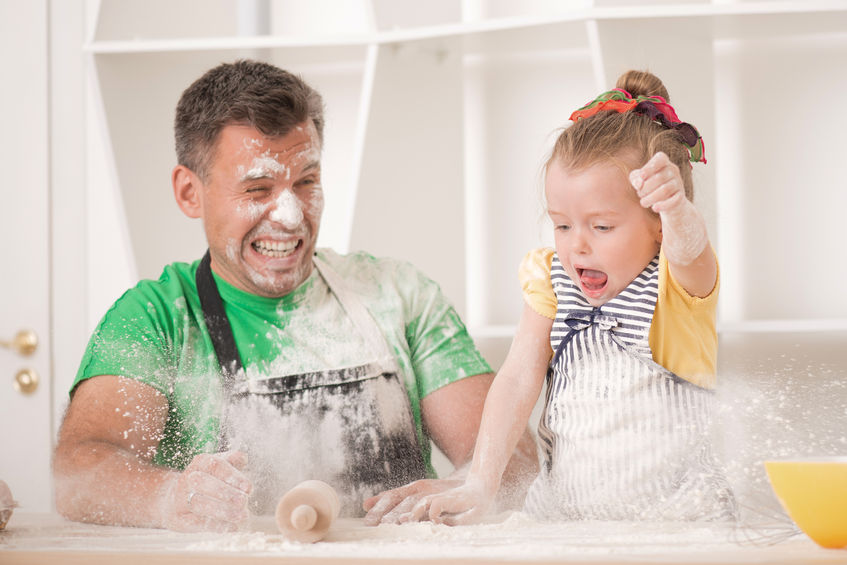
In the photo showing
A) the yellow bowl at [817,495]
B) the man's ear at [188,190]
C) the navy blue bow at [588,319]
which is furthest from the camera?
the man's ear at [188,190]

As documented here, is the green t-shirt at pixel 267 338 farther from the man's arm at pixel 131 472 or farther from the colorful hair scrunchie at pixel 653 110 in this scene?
the colorful hair scrunchie at pixel 653 110

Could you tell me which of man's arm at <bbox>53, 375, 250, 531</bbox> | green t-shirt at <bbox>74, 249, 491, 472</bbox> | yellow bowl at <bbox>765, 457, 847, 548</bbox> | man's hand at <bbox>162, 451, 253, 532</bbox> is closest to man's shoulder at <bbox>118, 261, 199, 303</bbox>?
green t-shirt at <bbox>74, 249, 491, 472</bbox>

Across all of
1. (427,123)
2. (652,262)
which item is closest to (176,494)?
(652,262)

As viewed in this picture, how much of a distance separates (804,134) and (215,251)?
0.82 metres

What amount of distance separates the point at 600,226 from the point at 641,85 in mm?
180

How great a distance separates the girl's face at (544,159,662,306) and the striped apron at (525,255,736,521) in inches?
1.0

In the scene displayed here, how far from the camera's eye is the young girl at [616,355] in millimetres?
911

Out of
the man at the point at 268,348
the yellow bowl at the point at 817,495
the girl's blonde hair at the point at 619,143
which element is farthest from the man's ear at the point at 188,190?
the yellow bowl at the point at 817,495

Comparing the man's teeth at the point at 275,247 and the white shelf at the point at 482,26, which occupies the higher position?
the white shelf at the point at 482,26

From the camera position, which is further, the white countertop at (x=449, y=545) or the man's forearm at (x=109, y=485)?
the man's forearm at (x=109, y=485)

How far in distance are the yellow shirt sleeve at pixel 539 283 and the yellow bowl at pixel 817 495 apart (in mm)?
398

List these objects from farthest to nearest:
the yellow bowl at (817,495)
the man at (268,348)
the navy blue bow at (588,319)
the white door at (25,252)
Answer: the white door at (25,252)
the man at (268,348)
the navy blue bow at (588,319)
the yellow bowl at (817,495)

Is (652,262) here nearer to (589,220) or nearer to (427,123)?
(589,220)

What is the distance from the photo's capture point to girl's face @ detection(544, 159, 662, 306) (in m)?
0.91
